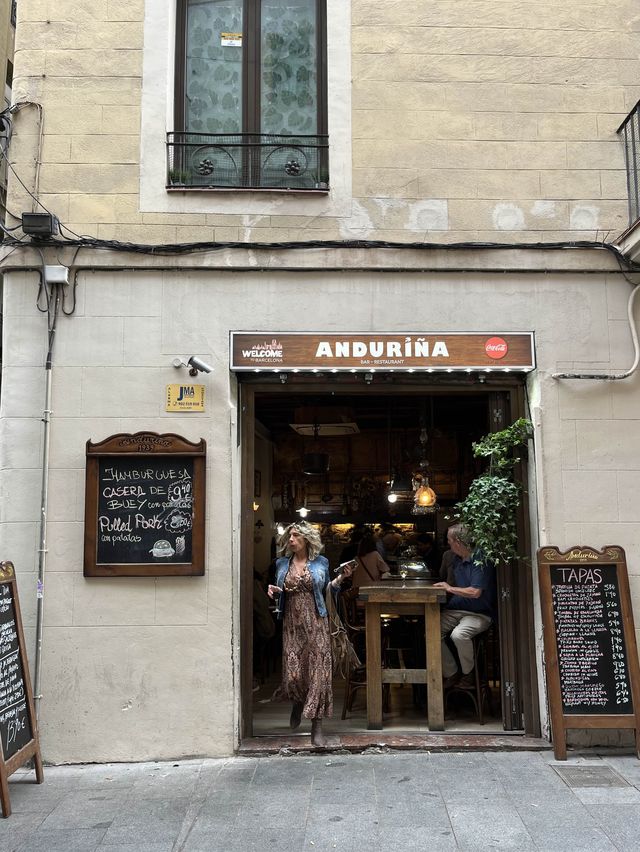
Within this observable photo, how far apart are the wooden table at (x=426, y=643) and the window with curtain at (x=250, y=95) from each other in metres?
3.72

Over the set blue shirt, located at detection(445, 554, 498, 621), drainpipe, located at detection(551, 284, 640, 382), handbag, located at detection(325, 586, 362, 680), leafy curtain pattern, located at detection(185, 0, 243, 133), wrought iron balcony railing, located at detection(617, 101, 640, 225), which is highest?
leafy curtain pattern, located at detection(185, 0, 243, 133)

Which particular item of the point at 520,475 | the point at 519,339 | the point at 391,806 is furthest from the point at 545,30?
the point at 391,806

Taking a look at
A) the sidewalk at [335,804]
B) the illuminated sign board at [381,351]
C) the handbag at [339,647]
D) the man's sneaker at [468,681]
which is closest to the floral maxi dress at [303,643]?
the handbag at [339,647]

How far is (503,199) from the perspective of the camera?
20.6 feet

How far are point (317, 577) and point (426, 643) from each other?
1.23 meters

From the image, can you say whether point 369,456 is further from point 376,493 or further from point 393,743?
point 393,743

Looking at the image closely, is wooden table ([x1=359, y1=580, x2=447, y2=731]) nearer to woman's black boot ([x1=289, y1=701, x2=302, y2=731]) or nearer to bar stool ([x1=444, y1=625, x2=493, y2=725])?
bar stool ([x1=444, y1=625, x2=493, y2=725])

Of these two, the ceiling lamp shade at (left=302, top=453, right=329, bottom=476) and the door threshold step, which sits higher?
the ceiling lamp shade at (left=302, top=453, right=329, bottom=476)

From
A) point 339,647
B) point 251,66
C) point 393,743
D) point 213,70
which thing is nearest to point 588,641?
point 393,743

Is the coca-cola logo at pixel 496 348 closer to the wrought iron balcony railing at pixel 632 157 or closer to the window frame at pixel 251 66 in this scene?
the wrought iron balcony railing at pixel 632 157

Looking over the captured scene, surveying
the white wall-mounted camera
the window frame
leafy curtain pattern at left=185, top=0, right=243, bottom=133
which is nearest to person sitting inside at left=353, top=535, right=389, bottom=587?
the white wall-mounted camera

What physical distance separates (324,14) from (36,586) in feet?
18.8

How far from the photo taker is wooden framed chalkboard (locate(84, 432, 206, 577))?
5797 millimetres

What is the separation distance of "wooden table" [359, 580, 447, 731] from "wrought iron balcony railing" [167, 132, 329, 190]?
371cm
